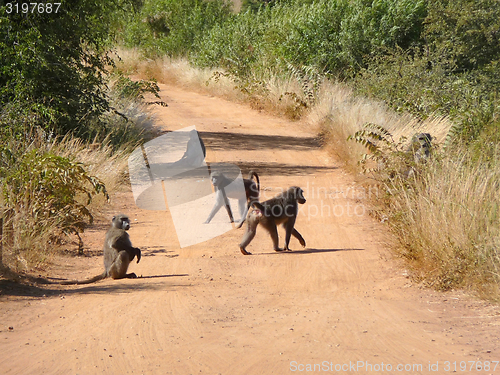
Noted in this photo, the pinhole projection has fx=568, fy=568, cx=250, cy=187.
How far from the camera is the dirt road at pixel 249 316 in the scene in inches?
169

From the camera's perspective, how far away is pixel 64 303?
18.4 ft

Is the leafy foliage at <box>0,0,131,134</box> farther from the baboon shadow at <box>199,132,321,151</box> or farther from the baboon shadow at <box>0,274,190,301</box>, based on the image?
the baboon shadow at <box>0,274,190,301</box>

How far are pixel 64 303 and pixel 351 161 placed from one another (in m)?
8.53

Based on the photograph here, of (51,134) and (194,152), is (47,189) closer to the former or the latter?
(51,134)

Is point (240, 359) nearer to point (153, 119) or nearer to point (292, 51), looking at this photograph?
point (153, 119)

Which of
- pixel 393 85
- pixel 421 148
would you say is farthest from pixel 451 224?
pixel 393 85

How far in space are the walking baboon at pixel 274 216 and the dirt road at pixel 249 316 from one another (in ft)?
0.76

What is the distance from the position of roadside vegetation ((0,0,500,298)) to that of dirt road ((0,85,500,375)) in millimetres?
646

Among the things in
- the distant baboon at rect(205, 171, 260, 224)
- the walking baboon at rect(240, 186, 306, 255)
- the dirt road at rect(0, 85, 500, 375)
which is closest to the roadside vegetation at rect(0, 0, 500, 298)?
the dirt road at rect(0, 85, 500, 375)

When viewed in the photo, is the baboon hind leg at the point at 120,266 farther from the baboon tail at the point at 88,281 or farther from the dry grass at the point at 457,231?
the dry grass at the point at 457,231

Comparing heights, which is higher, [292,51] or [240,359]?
[292,51]

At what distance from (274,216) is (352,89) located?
38.0 ft

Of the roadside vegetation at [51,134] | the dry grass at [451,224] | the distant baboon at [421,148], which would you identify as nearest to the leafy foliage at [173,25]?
the roadside vegetation at [51,134]

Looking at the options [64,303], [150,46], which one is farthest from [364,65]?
[64,303]
